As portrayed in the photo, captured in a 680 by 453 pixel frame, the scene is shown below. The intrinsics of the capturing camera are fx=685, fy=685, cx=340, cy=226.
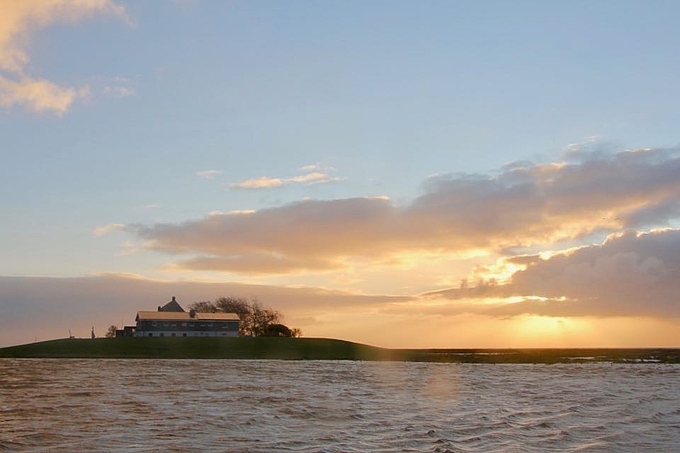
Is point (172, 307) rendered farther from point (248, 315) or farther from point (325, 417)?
point (325, 417)

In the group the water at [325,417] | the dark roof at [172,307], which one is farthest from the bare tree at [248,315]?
the water at [325,417]

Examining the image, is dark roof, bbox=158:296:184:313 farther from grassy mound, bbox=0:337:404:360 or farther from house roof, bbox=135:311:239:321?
grassy mound, bbox=0:337:404:360

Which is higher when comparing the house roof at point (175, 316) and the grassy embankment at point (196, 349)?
the house roof at point (175, 316)

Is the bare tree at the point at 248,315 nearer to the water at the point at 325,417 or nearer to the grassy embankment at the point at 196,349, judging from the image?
the grassy embankment at the point at 196,349

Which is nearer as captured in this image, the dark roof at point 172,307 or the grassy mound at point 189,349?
the grassy mound at point 189,349

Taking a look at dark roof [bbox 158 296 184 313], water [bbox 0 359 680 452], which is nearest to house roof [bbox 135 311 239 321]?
dark roof [bbox 158 296 184 313]

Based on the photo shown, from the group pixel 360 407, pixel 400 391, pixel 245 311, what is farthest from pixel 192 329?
pixel 360 407

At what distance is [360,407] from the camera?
4231 centimetres

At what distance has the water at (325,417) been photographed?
91.8 feet

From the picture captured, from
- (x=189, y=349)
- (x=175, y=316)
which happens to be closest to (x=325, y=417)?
(x=189, y=349)

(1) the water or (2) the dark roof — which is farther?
(2) the dark roof

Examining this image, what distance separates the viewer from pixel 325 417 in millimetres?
36969

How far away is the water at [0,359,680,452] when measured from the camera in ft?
91.8

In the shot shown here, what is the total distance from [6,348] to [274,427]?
124 metres
